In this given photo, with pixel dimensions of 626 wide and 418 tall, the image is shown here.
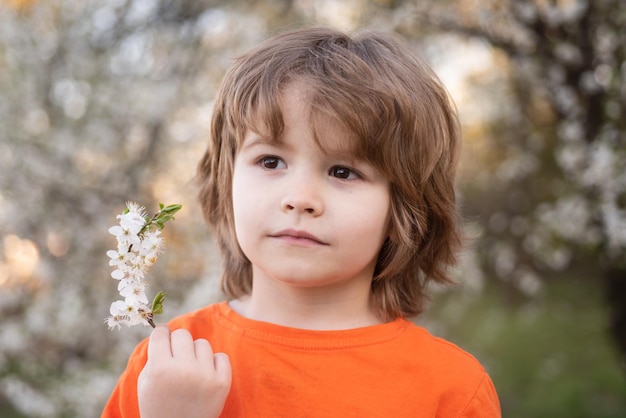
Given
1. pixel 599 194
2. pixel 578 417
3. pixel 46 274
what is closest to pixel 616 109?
pixel 599 194

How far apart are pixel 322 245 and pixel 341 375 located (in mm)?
294

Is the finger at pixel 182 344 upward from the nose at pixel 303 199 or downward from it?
downward

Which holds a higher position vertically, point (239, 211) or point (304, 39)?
point (304, 39)

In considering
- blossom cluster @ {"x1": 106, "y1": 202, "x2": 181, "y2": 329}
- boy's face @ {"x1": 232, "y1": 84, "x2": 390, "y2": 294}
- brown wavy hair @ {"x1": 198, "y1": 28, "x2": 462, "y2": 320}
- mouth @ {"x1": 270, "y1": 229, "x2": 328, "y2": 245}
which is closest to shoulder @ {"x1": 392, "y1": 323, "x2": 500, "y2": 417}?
brown wavy hair @ {"x1": 198, "y1": 28, "x2": 462, "y2": 320}

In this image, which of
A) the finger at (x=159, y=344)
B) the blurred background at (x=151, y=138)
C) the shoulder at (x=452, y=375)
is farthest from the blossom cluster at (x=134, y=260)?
the blurred background at (x=151, y=138)

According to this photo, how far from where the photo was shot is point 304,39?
167cm

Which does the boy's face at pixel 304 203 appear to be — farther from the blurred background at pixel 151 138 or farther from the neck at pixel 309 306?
the blurred background at pixel 151 138

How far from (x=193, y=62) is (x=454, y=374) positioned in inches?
138

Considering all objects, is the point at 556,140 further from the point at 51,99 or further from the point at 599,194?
the point at 51,99

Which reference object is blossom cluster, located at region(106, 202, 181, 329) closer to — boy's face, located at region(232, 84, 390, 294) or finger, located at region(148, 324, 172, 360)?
finger, located at region(148, 324, 172, 360)

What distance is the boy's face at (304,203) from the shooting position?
1.45m

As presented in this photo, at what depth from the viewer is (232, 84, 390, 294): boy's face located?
1.45m

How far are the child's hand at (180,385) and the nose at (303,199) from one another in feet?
1.16

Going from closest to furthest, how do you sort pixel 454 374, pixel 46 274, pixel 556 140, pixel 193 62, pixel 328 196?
pixel 328 196 < pixel 454 374 < pixel 46 274 < pixel 193 62 < pixel 556 140
